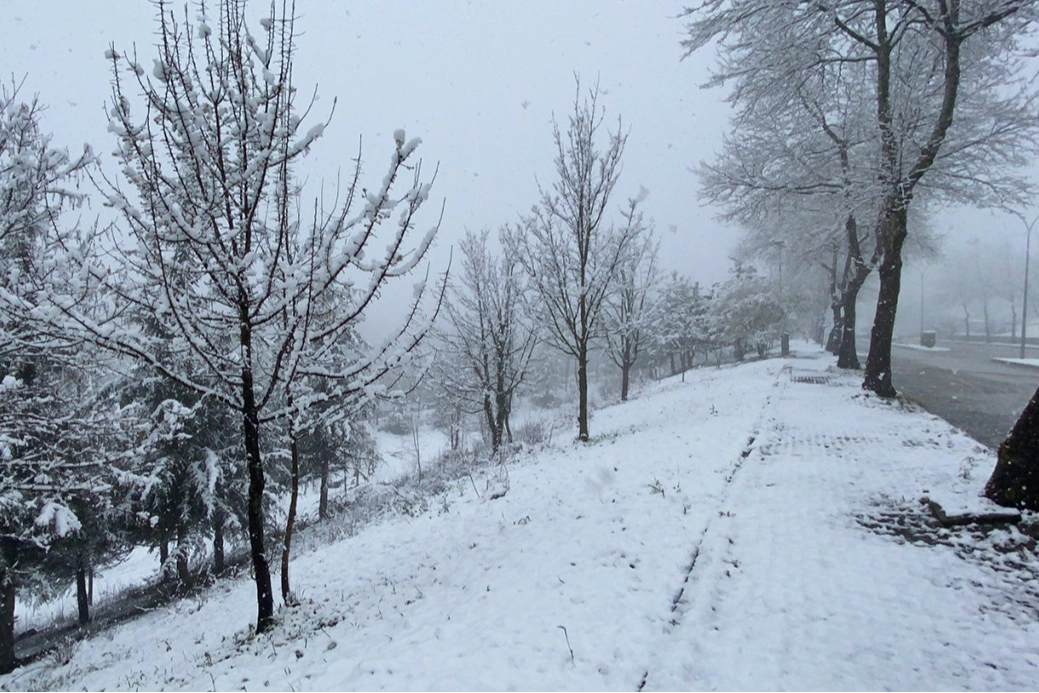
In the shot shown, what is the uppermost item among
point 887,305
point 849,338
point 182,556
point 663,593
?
point 887,305

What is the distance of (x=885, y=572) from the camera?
4117 mm

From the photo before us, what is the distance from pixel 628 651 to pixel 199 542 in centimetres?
1409

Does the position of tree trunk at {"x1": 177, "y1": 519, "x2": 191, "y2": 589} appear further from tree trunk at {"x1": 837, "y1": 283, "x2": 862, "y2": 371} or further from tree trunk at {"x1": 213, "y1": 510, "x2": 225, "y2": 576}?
tree trunk at {"x1": 837, "y1": 283, "x2": 862, "y2": 371}

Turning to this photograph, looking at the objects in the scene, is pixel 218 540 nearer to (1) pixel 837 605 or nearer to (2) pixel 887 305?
(1) pixel 837 605

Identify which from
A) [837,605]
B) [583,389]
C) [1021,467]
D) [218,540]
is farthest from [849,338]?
[218,540]

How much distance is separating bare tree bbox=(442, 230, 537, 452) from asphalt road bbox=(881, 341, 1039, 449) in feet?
34.8

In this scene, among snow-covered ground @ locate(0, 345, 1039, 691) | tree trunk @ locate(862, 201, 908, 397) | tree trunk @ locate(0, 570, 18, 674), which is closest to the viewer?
snow-covered ground @ locate(0, 345, 1039, 691)

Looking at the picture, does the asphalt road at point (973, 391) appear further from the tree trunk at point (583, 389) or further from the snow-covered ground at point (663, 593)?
the tree trunk at point (583, 389)

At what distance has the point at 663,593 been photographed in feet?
13.3

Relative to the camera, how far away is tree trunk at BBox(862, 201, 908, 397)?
11891mm

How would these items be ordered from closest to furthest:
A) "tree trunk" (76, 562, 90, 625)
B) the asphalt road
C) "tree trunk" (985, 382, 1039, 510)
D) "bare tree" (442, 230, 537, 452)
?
1. "tree trunk" (985, 382, 1039, 510)
2. the asphalt road
3. "tree trunk" (76, 562, 90, 625)
4. "bare tree" (442, 230, 537, 452)

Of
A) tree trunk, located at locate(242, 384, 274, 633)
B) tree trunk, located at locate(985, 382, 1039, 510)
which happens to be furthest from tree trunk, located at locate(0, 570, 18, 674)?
tree trunk, located at locate(985, 382, 1039, 510)

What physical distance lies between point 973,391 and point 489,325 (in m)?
14.7

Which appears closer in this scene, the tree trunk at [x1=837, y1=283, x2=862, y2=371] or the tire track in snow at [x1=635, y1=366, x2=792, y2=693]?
the tire track in snow at [x1=635, y1=366, x2=792, y2=693]
